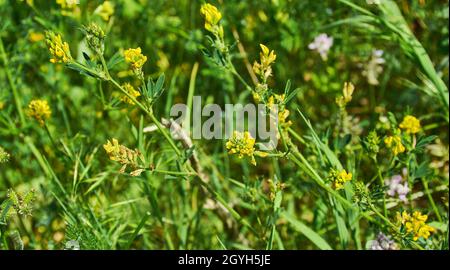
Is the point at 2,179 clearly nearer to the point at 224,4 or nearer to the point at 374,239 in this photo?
the point at 224,4

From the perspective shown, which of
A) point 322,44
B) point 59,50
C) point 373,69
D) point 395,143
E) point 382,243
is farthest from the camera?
point 373,69

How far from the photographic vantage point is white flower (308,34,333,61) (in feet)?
8.71

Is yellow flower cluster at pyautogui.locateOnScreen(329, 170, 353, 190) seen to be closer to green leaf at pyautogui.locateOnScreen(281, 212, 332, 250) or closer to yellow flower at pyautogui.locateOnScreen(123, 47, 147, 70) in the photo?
green leaf at pyautogui.locateOnScreen(281, 212, 332, 250)

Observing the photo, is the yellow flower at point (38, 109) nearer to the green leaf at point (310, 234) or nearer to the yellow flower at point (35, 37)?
the yellow flower at point (35, 37)

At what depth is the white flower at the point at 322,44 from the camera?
2.66 metres

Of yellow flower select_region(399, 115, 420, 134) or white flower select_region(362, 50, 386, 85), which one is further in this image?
white flower select_region(362, 50, 386, 85)

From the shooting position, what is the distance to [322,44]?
8.81 feet

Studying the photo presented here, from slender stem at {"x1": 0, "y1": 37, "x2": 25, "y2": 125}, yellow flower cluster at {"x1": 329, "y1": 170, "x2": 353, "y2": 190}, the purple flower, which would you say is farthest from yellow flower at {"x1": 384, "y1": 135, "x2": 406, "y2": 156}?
slender stem at {"x1": 0, "y1": 37, "x2": 25, "y2": 125}

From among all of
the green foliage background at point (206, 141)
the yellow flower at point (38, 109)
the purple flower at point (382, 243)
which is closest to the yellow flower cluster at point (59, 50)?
the green foliage background at point (206, 141)

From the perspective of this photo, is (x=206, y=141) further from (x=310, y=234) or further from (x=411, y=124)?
(x=411, y=124)

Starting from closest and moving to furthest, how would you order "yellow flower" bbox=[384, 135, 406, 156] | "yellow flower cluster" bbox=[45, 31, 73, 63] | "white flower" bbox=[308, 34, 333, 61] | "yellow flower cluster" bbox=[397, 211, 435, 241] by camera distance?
"yellow flower cluster" bbox=[45, 31, 73, 63]
"yellow flower cluster" bbox=[397, 211, 435, 241]
"yellow flower" bbox=[384, 135, 406, 156]
"white flower" bbox=[308, 34, 333, 61]

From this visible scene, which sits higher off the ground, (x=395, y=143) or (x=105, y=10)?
(x=105, y=10)

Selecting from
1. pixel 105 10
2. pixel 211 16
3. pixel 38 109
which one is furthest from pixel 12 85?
pixel 211 16
